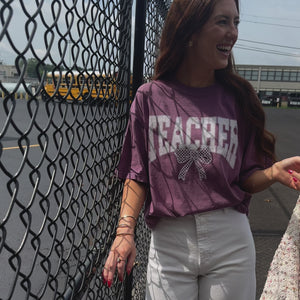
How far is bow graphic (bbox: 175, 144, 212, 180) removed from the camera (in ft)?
4.21

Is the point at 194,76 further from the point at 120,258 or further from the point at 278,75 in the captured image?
the point at 278,75

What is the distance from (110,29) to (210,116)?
49 cm

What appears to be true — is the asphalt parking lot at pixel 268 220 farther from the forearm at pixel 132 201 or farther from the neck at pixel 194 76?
the forearm at pixel 132 201

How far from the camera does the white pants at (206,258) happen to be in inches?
50.3

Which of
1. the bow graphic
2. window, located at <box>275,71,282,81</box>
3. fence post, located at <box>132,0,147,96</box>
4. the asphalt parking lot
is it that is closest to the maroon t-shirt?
the bow graphic

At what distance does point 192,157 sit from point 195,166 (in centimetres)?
3

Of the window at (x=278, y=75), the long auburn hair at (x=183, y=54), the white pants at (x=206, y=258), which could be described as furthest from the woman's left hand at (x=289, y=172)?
the window at (x=278, y=75)

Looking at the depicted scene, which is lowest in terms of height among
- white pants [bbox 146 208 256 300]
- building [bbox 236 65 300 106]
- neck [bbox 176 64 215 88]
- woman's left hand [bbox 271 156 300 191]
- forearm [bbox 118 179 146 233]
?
building [bbox 236 65 300 106]

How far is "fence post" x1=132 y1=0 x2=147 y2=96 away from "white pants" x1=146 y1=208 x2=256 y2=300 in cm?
78

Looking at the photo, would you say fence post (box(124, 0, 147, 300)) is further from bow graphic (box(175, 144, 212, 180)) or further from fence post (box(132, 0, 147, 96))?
bow graphic (box(175, 144, 212, 180))

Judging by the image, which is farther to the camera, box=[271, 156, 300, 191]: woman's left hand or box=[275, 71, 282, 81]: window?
box=[275, 71, 282, 81]: window

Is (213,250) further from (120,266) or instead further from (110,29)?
(110,29)

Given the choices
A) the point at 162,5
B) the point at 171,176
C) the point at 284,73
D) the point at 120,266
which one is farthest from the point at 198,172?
the point at 284,73

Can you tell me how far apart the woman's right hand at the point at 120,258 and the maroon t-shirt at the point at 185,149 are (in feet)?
0.51
